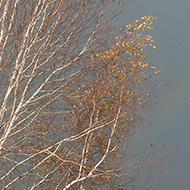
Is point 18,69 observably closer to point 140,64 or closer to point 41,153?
point 41,153

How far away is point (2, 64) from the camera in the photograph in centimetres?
579

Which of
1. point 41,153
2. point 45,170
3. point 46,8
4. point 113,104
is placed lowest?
point 45,170

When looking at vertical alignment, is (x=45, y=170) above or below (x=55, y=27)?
below

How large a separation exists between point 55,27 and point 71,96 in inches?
42.8

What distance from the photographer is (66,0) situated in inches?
236

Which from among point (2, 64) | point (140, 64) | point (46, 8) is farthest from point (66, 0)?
point (140, 64)

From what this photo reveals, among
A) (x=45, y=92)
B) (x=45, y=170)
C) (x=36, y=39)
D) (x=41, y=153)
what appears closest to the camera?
(x=41, y=153)

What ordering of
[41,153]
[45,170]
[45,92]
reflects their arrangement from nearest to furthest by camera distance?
1. [41,153]
2. [45,92]
3. [45,170]

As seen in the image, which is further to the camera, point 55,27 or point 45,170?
point 45,170

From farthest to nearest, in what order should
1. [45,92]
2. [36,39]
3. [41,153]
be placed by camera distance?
[45,92] < [36,39] < [41,153]

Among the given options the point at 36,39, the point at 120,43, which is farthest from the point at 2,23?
the point at 120,43

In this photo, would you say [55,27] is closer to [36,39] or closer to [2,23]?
[36,39]

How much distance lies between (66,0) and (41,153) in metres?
2.21

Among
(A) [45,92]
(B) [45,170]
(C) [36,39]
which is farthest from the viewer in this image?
(B) [45,170]
